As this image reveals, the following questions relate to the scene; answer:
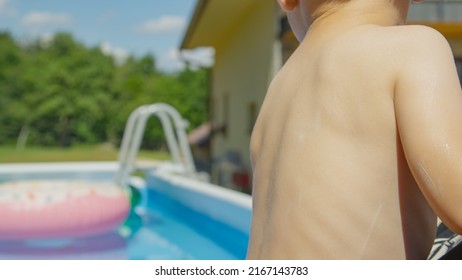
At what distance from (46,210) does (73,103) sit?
57.3 ft

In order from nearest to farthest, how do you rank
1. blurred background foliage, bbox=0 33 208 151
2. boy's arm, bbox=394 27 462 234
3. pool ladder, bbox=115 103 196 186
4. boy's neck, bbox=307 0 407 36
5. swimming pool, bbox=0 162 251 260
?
boy's arm, bbox=394 27 462 234 → boy's neck, bbox=307 0 407 36 → swimming pool, bbox=0 162 251 260 → pool ladder, bbox=115 103 196 186 → blurred background foliage, bbox=0 33 208 151

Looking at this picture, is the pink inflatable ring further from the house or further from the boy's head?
the boy's head

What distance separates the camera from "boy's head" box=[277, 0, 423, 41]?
81cm

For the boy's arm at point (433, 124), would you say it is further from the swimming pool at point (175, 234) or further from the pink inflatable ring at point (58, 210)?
the pink inflatable ring at point (58, 210)

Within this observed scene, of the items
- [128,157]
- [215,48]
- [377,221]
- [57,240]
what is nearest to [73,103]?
[215,48]

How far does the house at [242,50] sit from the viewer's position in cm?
696

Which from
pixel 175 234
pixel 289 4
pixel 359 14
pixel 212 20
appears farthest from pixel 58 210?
pixel 212 20

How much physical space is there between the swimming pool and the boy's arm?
3.43 metres

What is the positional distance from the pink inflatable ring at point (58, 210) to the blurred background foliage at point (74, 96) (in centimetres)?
1409

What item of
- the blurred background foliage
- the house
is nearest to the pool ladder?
the house

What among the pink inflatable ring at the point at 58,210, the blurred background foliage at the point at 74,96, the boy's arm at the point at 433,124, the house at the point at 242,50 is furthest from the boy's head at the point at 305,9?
the blurred background foliage at the point at 74,96

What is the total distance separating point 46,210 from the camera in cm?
495

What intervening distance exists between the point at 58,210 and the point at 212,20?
19.5ft

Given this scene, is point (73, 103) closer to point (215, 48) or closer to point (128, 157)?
point (215, 48)
